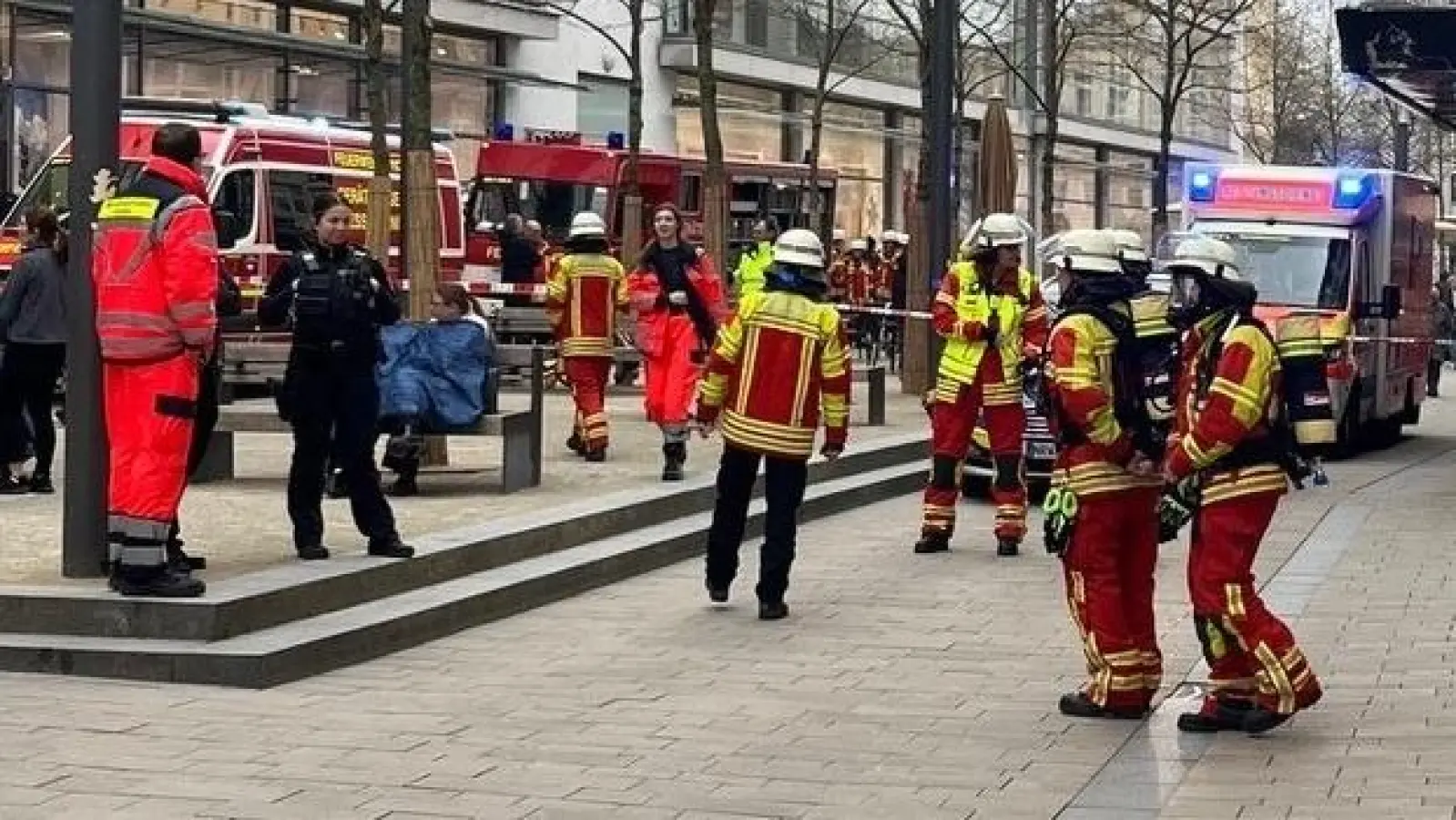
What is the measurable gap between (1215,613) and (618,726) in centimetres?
217

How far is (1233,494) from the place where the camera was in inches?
367

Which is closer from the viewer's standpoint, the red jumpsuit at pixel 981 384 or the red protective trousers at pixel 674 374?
the red jumpsuit at pixel 981 384

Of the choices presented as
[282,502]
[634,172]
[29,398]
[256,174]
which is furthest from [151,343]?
[634,172]

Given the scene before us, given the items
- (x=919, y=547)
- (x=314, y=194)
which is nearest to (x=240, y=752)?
(x=919, y=547)

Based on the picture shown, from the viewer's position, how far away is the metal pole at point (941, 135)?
21578mm

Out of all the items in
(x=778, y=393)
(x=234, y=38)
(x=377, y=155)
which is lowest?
(x=778, y=393)

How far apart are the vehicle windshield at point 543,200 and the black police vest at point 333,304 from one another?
2210 centimetres

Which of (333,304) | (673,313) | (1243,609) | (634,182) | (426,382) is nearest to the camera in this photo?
(1243,609)

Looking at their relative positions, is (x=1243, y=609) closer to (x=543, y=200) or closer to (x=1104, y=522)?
(x=1104, y=522)

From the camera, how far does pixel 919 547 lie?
1493cm

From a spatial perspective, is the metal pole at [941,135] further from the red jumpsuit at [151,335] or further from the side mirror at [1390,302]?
the red jumpsuit at [151,335]

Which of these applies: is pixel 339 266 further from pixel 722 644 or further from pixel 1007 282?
pixel 1007 282

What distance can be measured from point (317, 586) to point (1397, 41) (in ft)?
37.4

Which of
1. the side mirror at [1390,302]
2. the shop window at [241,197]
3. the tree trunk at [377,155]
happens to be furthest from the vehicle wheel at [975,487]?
the shop window at [241,197]
